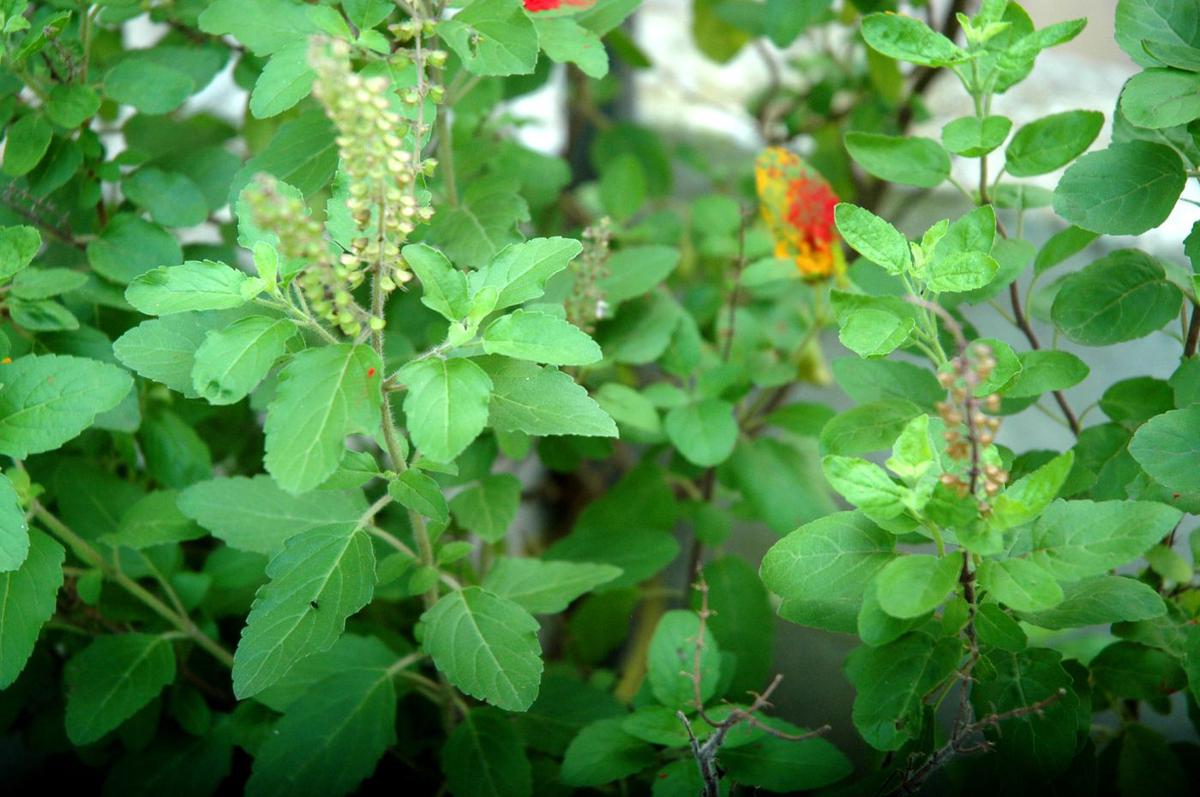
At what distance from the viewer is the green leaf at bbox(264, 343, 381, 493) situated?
0.71 metres

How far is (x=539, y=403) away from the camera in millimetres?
806

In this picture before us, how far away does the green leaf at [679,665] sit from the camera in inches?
39.6

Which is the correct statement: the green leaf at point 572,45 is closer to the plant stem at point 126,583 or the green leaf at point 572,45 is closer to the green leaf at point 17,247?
the green leaf at point 17,247

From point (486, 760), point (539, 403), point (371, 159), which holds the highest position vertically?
point (371, 159)

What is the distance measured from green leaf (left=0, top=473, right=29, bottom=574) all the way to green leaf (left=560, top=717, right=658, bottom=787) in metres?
0.49

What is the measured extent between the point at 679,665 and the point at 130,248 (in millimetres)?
702

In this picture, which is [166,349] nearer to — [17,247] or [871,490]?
[17,247]

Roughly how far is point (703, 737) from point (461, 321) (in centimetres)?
43

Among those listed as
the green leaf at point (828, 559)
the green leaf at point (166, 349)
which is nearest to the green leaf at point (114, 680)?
the green leaf at point (166, 349)

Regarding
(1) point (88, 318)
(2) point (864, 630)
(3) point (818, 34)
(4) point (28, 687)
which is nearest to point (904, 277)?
(2) point (864, 630)

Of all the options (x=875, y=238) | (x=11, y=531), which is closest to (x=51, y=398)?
(x=11, y=531)

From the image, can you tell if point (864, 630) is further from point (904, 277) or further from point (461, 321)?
point (461, 321)

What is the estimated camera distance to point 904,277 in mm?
856

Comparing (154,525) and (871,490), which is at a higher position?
(871,490)
